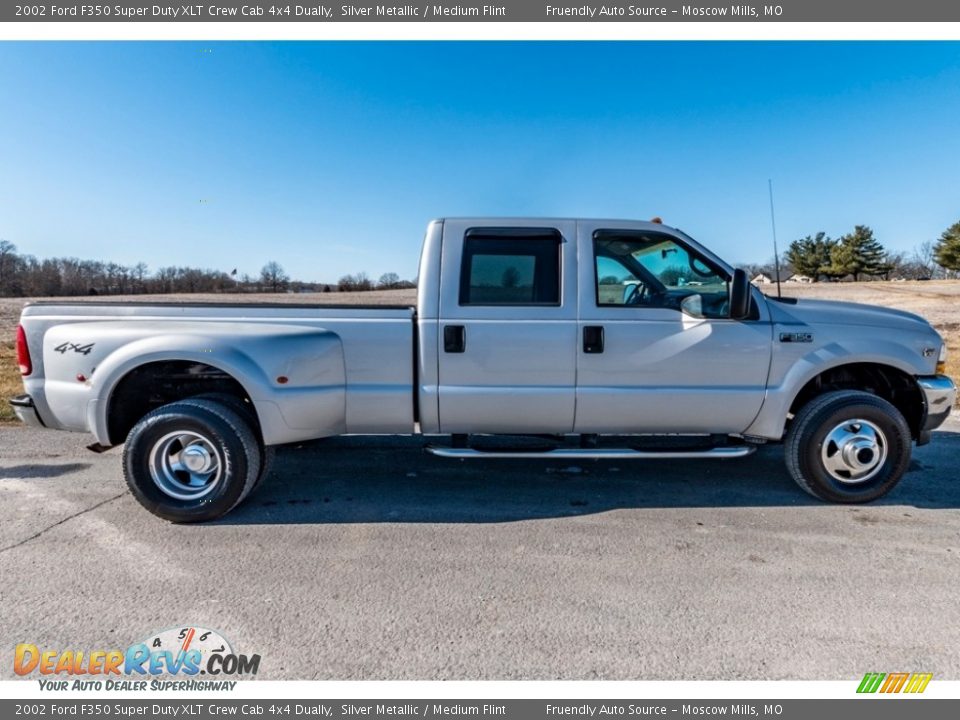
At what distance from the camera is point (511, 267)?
3.73 m

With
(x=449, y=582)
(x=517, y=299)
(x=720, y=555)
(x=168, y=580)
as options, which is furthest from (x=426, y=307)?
(x=720, y=555)

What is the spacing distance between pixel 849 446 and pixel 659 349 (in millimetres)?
1547

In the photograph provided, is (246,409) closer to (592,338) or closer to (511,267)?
(511,267)

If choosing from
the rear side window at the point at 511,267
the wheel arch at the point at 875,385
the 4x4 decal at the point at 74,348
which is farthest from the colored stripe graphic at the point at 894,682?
the 4x4 decal at the point at 74,348

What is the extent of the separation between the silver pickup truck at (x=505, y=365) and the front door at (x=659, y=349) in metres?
0.01

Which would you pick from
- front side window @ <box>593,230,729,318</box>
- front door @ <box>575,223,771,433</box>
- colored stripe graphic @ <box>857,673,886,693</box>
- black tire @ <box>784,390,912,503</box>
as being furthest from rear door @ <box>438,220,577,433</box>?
colored stripe graphic @ <box>857,673,886,693</box>

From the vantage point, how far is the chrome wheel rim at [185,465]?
11.4 feet

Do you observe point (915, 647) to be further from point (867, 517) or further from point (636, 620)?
point (867, 517)

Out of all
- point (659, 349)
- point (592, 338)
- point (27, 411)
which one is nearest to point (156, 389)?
point (27, 411)

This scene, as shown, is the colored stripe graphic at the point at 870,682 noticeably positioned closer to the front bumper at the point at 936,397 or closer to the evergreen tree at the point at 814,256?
the front bumper at the point at 936,397

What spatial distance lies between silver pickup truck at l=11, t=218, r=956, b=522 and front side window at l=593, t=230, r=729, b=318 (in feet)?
0.05

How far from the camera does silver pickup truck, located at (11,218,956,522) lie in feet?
11.3

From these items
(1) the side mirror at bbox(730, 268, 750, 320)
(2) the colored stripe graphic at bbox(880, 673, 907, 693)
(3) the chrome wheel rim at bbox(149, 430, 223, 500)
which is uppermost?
(1) the side mirror at bbox(730, 268, 750, 320)

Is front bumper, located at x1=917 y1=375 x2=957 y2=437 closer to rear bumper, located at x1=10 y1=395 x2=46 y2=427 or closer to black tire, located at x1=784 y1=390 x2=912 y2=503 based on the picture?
black tire, located at x1=784 y1=390 x2=912 y2=503
